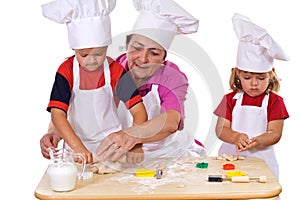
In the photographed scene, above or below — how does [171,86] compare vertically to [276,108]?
above

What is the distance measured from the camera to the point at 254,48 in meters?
3.32

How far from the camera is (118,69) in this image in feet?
10.0

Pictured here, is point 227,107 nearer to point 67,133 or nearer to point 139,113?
point 139,113

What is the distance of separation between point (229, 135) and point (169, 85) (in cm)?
36

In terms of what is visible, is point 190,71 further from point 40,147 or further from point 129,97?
point 40,147

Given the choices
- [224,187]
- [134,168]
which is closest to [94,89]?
[134,168]

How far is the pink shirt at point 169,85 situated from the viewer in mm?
3152

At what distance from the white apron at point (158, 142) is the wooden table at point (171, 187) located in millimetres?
213

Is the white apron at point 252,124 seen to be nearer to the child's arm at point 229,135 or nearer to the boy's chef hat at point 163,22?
the child's arm at point 229,135

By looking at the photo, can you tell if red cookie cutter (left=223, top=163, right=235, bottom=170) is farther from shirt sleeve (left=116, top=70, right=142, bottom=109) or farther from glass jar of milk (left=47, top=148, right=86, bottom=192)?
glass jar of milk (left=47, top=148, right=86, bottom=192)

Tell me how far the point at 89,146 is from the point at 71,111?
0.16 m

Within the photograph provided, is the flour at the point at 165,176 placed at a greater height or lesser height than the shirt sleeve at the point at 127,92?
lesser

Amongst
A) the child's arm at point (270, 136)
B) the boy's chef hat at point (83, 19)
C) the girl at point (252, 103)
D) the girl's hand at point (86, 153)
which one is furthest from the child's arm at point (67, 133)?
the child's arm at point (270, 136)

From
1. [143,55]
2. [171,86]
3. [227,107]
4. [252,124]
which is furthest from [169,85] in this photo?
[252,124]
